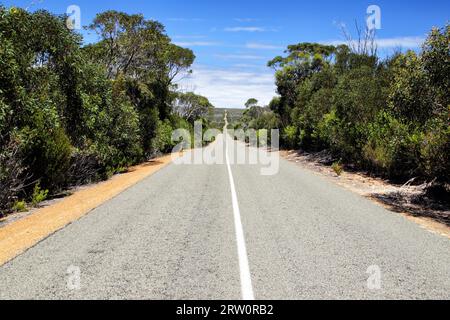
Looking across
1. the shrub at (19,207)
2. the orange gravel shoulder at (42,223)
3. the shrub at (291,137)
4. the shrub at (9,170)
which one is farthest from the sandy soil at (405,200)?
the shrub at (291,137)

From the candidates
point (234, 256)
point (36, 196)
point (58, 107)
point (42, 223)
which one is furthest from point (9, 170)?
point (234, 256)

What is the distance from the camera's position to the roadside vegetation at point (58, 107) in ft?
35.1

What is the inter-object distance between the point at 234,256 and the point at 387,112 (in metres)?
14.3

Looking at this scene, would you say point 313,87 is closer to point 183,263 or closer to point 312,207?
point 312,207

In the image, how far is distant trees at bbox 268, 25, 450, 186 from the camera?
1119 centimetres

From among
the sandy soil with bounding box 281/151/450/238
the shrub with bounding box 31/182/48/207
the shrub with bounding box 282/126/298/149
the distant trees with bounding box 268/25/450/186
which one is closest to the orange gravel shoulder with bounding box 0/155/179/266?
the shrub with bounding box 31/182/48/207

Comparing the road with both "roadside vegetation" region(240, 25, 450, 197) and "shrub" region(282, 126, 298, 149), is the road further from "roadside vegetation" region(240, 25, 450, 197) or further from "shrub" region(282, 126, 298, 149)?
"shrub" region(282, 126, 298, 149)

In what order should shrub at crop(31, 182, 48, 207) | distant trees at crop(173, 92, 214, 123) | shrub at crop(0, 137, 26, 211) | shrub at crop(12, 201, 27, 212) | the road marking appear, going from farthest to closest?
distant trees at crop(173, 92, 214, 123), shrub at crop(31, 182, 48, 207), shrub at crop(12, 201, 27, 212), shrub at crop(0, 137, 26, 211), the road marking

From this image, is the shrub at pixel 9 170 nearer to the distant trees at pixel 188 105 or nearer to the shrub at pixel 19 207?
the shrub at pixel 19 207

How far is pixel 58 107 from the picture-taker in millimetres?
15289

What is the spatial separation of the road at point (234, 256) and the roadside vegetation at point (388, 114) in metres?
3.47

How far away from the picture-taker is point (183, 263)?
5910 millimetres

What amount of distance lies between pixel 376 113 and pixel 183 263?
1785 centimetres
